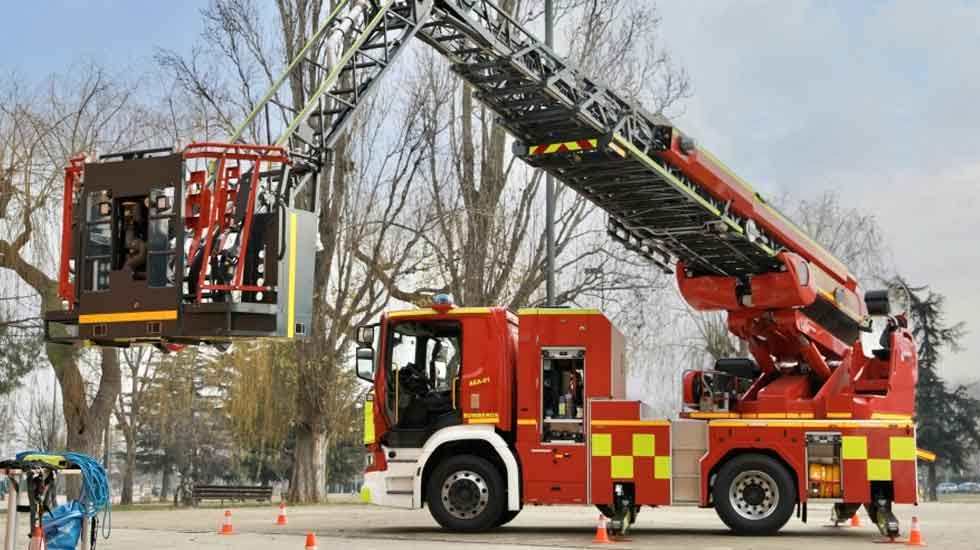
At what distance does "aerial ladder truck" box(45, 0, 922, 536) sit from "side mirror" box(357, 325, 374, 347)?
2cm

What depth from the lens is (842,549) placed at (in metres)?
14.5

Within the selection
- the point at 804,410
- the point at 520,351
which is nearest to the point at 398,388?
the point at 520,351

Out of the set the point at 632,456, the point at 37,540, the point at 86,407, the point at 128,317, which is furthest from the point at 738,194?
the point at 86,407

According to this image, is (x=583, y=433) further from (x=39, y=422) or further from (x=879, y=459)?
(x=39, y=422)

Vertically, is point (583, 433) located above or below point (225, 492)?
above

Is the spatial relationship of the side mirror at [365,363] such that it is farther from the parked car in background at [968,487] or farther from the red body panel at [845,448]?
the parked car in background at [968,487]

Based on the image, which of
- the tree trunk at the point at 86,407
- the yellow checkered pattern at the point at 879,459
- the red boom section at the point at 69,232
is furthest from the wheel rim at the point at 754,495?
the tree trunk at the point at 86,407

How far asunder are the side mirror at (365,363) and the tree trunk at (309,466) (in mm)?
15072

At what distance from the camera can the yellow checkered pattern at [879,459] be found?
52.4 ft

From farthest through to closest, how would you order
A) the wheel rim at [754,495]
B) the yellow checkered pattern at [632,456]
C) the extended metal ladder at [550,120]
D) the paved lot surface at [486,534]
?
the yellow checkered pattern at [632,456]
the wheel rim at [754,495]
the paved lot surface at [486,534]
the extended metal ladder at [550,120]

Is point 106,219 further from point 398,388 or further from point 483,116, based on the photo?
point 483,116

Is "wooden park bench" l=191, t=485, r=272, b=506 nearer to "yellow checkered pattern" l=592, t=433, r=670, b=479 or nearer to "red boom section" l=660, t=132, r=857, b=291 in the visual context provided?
"yellow checkered pattern" l=592, t=433, r=670, b=479

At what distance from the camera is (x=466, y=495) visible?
16422mm

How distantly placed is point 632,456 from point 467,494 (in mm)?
2319
